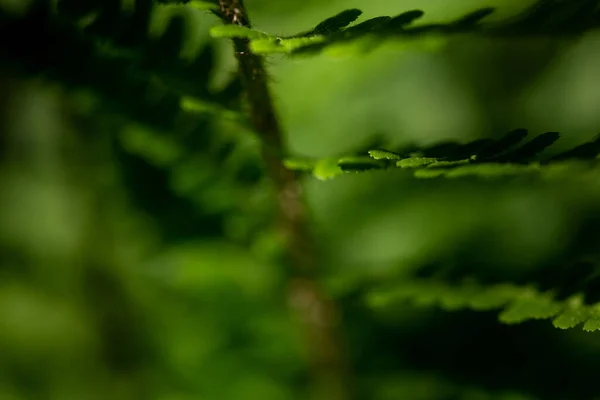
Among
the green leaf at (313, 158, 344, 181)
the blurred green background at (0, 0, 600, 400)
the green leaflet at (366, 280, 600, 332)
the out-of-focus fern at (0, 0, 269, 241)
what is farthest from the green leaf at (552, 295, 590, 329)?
the out-of-focus fern at (0, 0, 269, 241)

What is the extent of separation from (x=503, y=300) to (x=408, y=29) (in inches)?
11.6

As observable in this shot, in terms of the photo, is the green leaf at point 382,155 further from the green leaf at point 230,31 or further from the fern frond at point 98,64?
the fern frond at point 98,64

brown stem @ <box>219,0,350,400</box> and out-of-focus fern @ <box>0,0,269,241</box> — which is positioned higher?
out-of-focus fern @ <box>0,0,269,241</box>

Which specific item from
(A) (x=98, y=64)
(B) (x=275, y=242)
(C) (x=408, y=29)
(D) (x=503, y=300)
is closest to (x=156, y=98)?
(A) (x=98, y=64)

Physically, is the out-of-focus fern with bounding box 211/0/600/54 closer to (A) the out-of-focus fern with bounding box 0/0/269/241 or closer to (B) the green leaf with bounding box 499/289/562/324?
(A) the out-of-focus fern with bounding box 0/0/269/241

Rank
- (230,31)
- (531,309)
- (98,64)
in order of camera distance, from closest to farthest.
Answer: (230,31)
(531,309)
(98,64)

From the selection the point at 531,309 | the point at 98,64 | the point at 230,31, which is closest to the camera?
the point at 230,31

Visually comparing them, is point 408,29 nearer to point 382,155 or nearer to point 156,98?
point 382,155

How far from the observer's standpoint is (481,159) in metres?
0.54

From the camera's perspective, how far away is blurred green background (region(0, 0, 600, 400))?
86 cm

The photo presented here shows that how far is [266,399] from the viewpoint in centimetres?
99

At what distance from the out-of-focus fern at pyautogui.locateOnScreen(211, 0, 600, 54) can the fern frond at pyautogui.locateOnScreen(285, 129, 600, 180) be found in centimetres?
9

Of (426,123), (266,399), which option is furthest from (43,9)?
(426,123)

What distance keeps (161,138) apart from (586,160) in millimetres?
473
